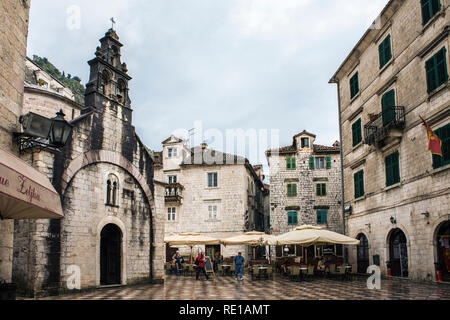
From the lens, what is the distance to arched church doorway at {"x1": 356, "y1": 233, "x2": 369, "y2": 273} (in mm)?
21891

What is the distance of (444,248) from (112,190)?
44.5 feet

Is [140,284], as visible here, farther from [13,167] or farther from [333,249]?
[333,249]

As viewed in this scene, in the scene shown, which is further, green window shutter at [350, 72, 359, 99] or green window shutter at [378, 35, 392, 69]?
green window shutter at [350, 72, 359, 99]

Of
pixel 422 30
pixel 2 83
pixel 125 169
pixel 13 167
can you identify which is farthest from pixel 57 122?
pixel 422 30

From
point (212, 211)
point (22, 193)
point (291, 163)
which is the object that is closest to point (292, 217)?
point (291, 163)

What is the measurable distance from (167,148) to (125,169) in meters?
19.4

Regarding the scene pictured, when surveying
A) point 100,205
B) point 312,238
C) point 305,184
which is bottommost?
point 312,238

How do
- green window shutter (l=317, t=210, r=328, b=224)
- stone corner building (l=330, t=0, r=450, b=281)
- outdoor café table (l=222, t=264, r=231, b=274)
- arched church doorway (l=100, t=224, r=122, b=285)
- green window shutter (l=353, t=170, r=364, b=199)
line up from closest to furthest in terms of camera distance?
stone corner building (l=330, t=0, r=450, b=281)
arched church doorway (l=100, t=224, r=122, b=285)
green window shutter (l=353, t=170, r=364, b=199)
outdoor café table (l=222, t=264, r=231, b=274)
green window shutter (l=317, t=210, r=328, b=224)

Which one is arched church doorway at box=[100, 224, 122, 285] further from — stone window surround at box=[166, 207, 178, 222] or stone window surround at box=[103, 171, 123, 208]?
stone window surround at box=[166, 207, 178, 222]

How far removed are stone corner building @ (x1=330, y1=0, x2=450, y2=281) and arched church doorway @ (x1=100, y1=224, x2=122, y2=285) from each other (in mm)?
12666

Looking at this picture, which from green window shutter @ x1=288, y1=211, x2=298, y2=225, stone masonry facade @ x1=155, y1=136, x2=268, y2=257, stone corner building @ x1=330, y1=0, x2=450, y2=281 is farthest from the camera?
green window shutter @ x1=288, y1=211, x2=298, y2=225

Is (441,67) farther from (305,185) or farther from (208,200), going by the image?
(208,200)

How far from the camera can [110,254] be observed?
54.4 ft

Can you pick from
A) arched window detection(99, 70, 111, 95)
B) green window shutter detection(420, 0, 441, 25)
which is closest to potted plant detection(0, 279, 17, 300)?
arched window detection(99, 70, 111, 95)
